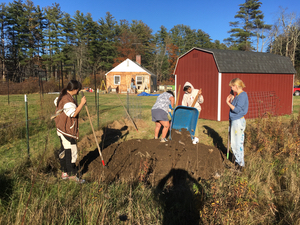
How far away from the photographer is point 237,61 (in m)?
11.0

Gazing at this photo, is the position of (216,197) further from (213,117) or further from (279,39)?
(279,39)

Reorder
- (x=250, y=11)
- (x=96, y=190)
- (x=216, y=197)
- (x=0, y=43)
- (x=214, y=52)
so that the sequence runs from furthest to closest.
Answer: (x=250, y=11) → (x=0, y=43) → (x=214, y=52) → (x=96, y=190) → (x=216, y=197)

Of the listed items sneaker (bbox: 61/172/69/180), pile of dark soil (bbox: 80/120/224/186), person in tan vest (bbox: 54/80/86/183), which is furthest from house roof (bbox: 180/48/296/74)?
sneaker (bbox: 61/172/69/180)

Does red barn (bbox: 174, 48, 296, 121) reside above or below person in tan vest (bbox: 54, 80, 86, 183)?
above

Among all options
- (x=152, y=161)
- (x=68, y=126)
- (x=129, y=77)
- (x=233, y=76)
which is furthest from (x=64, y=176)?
(x=129, y=77)

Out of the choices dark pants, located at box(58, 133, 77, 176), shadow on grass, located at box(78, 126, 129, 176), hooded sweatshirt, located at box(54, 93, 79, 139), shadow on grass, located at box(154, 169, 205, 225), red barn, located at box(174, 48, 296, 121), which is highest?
red barn, located at box(174, 48, 296, 121)

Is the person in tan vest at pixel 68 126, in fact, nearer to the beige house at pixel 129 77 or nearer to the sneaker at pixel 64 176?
the sneaker at pixel 64 176

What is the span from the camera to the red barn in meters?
10.4

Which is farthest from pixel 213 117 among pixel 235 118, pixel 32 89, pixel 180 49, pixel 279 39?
pixel 180 49

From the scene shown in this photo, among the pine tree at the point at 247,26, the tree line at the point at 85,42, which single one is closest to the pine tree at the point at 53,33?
the tree line at the point at 85,42

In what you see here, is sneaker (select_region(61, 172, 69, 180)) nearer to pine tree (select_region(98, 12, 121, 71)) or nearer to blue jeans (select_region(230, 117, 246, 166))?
blue jeans (select_region(230, 117, 246, 166))

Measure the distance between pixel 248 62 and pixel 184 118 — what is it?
6.75 m

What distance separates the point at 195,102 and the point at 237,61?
609 cm

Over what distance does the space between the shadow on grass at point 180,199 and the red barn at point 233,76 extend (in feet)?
23.2
